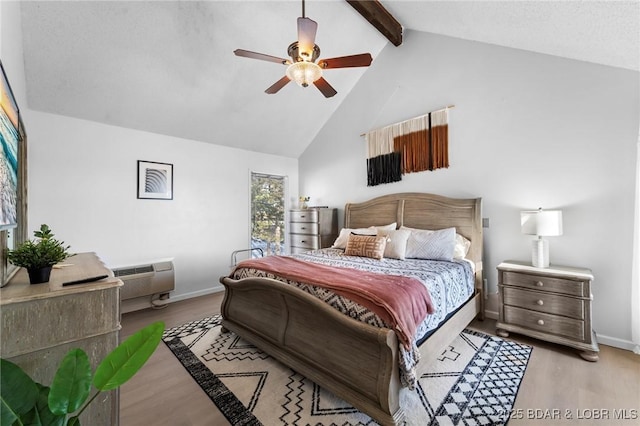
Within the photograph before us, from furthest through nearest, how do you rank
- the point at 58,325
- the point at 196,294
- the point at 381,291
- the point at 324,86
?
the point at 196,294
the point at 324,86
the point at 381,291
the point at 58,325

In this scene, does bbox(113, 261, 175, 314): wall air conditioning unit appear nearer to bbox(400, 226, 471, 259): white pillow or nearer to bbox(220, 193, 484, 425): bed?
bbox(220, 193, 484, 425): bed

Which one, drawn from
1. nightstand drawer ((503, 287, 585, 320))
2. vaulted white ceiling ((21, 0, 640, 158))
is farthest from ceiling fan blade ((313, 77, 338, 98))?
nightstand drawer ((503, 287, 585, 320))

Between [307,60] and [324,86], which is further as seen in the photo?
[324,86]

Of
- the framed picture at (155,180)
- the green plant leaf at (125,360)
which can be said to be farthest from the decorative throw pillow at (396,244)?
the framed picture at (155,180)

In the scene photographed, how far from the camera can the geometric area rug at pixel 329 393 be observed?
63.6 inches

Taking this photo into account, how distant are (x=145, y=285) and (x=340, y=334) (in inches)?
114

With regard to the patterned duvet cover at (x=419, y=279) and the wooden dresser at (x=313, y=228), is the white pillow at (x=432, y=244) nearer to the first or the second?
the patterned duvet cover at (x=419, y=279)

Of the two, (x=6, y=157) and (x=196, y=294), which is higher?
(x=6, y=157)

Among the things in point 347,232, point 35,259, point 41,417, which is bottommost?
point 41,417

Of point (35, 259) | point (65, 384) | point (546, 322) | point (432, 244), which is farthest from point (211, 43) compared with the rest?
point (546, 322)

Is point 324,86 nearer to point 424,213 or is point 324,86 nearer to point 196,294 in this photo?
point 424,213

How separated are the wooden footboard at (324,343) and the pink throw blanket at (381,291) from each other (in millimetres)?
110

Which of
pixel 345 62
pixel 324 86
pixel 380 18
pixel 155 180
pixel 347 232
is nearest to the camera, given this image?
pixel 345 62

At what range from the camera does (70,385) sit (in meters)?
0.84
